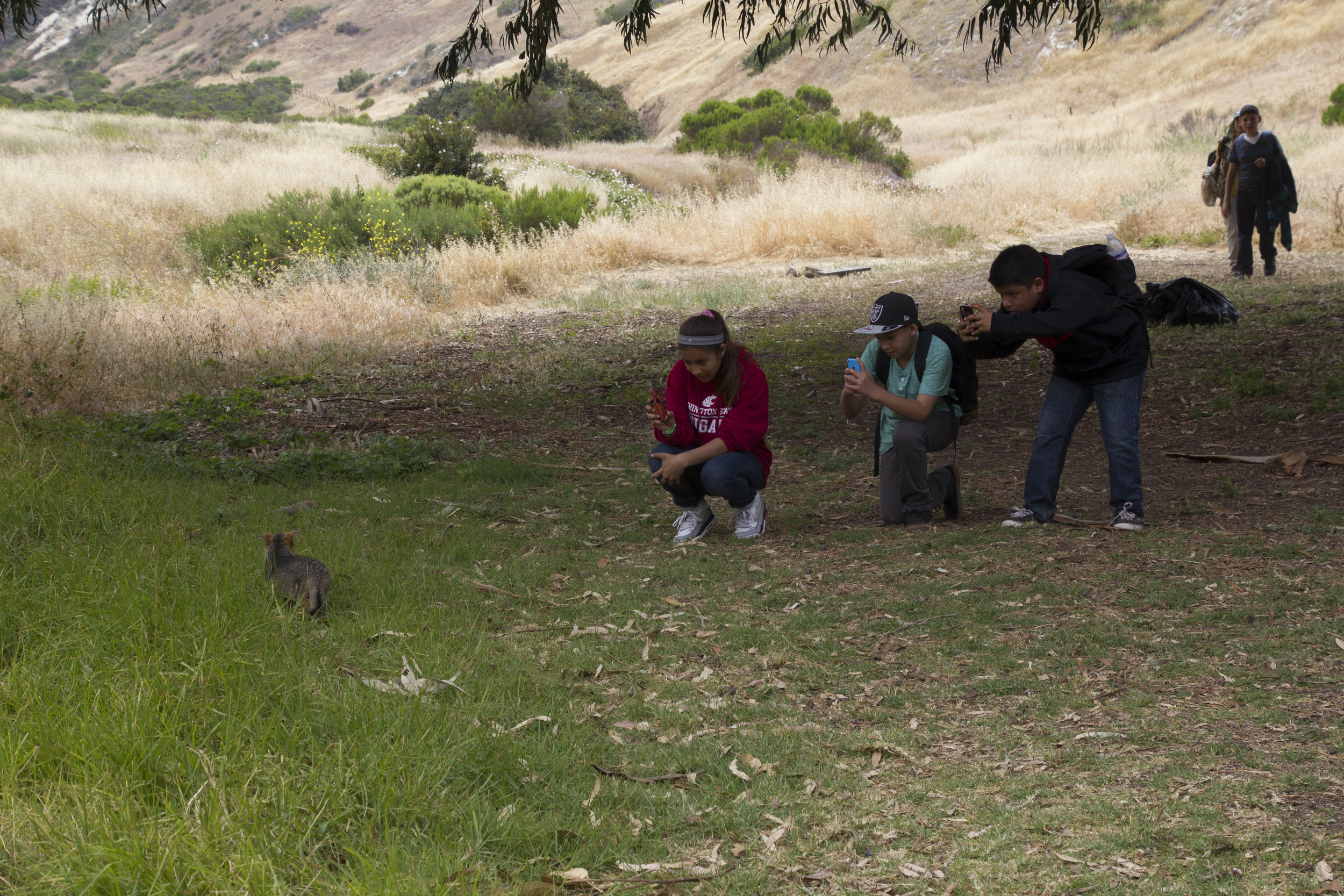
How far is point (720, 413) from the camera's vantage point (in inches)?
200

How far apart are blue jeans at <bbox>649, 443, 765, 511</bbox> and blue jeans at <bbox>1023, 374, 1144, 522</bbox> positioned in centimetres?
146

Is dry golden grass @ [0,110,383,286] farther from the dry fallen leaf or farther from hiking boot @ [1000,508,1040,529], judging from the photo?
the dry fallen leaf

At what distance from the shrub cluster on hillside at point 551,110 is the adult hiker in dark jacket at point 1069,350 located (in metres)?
23.3

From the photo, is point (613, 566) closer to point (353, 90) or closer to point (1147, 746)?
point (1147, 746)

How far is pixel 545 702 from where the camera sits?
3.21 meters

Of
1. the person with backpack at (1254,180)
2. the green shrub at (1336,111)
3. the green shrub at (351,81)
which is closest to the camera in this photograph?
the person with backpack at (1254,180)

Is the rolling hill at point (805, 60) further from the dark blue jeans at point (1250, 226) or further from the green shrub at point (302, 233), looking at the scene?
the green shrub at point (302, 233)

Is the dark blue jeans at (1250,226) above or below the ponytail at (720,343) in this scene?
below

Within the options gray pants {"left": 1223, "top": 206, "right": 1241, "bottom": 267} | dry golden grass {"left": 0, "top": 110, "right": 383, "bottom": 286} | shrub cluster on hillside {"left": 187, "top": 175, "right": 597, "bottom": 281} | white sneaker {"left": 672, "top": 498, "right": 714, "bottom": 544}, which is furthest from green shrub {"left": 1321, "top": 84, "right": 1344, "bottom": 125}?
white sneaker {"left": 672, "top": 498, "right": 714, "bottom": 544}

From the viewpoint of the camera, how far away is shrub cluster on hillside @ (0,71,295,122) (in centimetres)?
4678

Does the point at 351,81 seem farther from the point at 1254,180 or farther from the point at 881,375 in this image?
the point at 881,375

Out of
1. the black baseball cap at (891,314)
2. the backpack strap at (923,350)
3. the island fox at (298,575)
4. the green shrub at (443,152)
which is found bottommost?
the island fox at (298,575)

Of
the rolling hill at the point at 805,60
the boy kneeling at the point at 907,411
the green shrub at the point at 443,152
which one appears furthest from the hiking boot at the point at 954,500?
the green shrub at the point at 443,152

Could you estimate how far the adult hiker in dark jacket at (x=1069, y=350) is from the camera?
4527 millimetres
